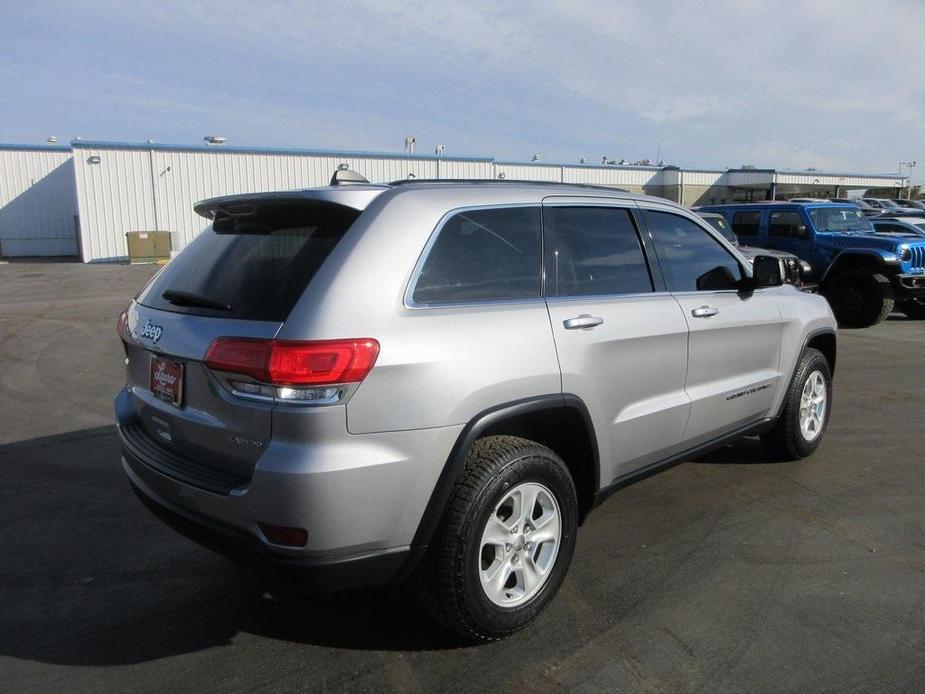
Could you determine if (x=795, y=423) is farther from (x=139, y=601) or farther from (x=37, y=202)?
(x=37, y=202)

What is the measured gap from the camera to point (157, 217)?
25859mm

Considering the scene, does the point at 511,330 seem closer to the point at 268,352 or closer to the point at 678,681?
the point at 268,352

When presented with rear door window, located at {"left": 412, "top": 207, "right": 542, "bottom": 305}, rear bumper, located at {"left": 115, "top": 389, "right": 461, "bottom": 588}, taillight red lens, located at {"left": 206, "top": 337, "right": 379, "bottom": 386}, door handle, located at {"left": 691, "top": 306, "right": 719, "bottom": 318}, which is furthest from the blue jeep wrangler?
taillight red lens, located at {"left": 206, "top": 337, "right": 379, "bottom": 386}

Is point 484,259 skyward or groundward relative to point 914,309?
skyward

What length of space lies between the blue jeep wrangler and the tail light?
11.3m

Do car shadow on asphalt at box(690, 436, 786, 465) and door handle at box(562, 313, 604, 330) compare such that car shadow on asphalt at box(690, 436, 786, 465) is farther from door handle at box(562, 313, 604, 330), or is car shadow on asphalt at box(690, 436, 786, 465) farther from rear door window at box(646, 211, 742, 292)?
door handle at box(562, 313, 604, 330)

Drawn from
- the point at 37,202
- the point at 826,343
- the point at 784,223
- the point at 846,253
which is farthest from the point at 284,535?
the point at 37,202

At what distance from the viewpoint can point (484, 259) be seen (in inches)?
119

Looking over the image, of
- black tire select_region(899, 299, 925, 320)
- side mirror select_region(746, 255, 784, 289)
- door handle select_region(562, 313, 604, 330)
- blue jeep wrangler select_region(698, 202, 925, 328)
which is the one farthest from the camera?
black tire select_region(899, 299, 925, 320)

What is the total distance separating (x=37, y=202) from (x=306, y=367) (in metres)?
31.8

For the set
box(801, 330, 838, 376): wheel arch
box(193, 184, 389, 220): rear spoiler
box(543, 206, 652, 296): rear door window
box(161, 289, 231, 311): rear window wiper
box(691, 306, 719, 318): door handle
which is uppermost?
box(193, 184, 389, 220): rear spoiler

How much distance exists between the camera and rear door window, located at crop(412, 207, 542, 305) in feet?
9.19

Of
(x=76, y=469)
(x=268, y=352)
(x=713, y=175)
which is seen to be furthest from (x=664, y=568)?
(x=713, y=175)

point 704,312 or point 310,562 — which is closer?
point 310,562
